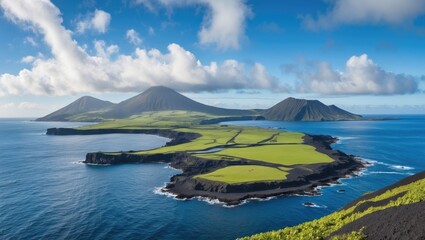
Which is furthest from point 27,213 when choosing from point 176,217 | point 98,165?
point 98,165

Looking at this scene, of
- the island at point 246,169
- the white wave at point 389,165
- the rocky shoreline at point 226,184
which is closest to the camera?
the rocky shoreline at point 226,184

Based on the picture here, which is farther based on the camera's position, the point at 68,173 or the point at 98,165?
the point at 98,165

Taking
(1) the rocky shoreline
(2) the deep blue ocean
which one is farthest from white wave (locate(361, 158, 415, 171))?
(1) the rocky shoreline

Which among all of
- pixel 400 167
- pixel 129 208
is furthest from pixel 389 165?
pixel 129 208

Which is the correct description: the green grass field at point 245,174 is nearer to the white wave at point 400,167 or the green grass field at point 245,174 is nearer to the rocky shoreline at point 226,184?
the rocky shoreline at point 226,184

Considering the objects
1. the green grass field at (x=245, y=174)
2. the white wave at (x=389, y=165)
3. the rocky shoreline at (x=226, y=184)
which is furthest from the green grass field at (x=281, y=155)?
the white wave at (x=389, y=165)

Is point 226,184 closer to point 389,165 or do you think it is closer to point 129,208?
point 129,208

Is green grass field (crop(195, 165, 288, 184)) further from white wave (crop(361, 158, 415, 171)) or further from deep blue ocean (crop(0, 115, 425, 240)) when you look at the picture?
white wave (crop(361, 158, 415, 171))

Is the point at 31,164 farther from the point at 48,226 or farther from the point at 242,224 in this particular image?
the point at 242,224
